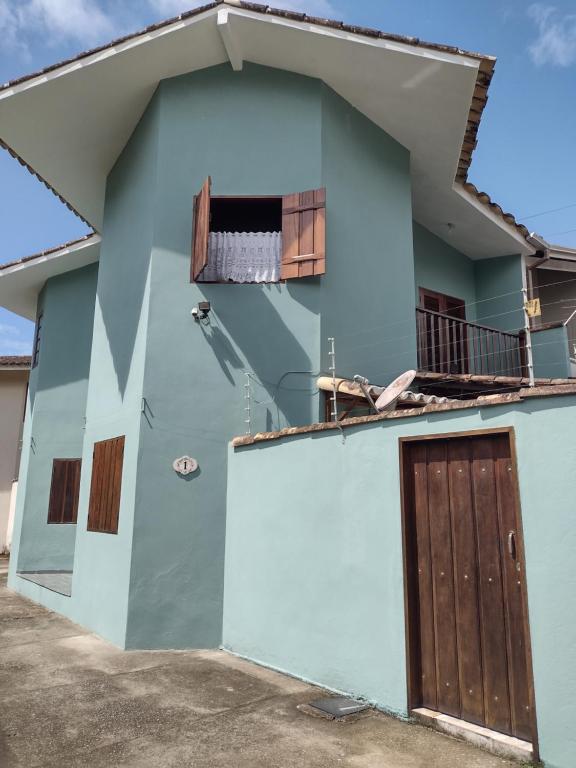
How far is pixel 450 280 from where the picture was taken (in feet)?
43.6

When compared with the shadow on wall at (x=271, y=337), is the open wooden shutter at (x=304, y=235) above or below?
above

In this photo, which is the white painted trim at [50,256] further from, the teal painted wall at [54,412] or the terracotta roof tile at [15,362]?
the terracotta roof tile at [15,362]

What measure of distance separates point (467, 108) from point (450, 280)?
14.8ft

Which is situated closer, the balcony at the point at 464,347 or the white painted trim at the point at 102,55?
the white painted trim at the point at 102,55

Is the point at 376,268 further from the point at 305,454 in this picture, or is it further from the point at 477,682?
the point at 477,682

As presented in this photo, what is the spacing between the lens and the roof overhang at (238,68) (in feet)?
27.6

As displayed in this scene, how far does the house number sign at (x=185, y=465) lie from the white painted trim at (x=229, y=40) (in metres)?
5.87

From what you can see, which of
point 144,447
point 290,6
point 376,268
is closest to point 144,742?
point 144,447

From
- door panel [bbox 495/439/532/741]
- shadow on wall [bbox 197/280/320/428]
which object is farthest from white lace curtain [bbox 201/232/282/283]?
door panel [bbox 495/439/532/741]

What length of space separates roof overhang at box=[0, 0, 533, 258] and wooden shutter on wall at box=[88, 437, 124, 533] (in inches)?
204

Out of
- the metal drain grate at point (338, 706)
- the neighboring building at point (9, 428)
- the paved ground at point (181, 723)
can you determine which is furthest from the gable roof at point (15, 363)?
the metal drain grate at point (338, 706)

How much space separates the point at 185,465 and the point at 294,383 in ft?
5.94

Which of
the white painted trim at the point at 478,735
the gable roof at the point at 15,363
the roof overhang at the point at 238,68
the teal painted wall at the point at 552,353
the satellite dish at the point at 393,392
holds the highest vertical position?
the roof overhang at the point at 238,68

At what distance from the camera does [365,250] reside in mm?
9359
